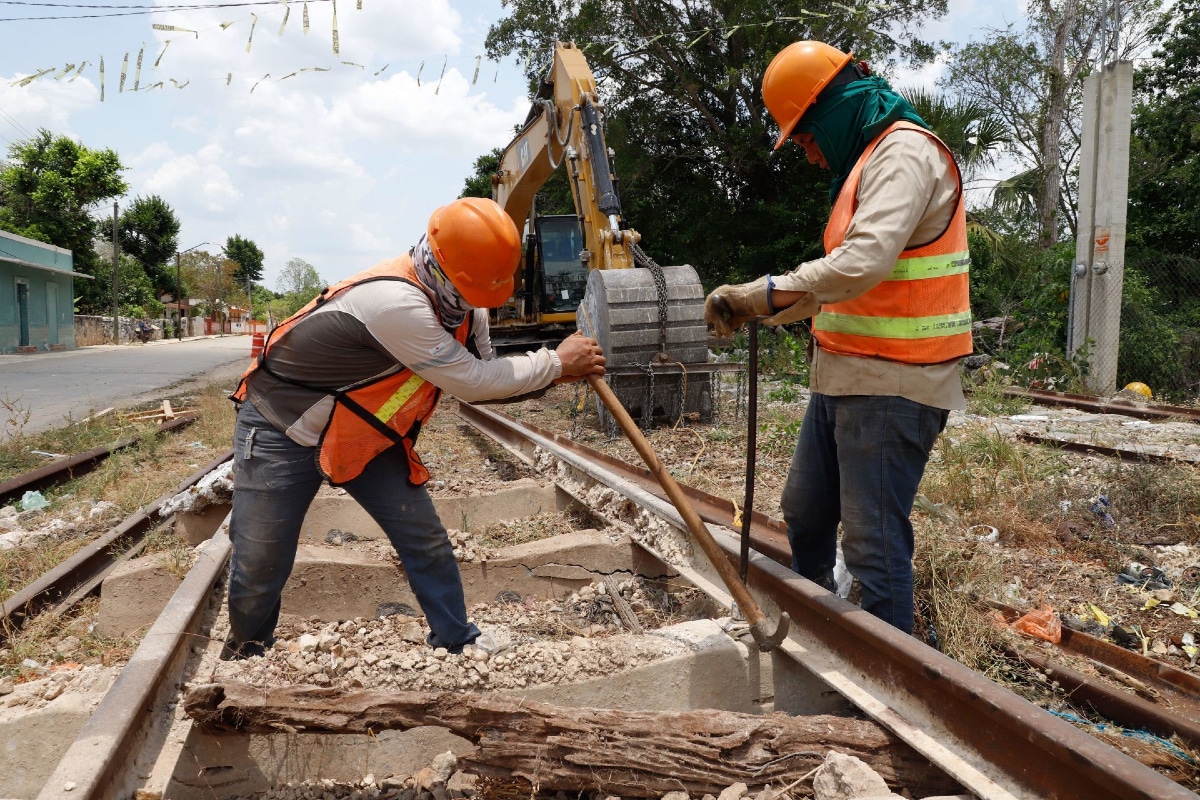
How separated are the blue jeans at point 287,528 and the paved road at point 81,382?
591 centimetres

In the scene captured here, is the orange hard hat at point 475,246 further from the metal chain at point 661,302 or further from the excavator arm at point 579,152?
the excavator arm at point 579,152

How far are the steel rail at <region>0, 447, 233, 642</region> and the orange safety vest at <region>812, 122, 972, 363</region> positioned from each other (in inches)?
143

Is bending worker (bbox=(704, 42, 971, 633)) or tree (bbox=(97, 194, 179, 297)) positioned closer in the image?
bending worker (bbox=(704, 42, 971, 633))

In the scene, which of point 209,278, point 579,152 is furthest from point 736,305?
point 209,278

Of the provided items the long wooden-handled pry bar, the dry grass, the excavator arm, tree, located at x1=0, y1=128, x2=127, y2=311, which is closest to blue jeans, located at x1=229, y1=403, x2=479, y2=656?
the dry grass

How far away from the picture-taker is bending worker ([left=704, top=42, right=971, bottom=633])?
2518 millimetres

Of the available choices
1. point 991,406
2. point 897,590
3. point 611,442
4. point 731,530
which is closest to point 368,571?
point 731,530

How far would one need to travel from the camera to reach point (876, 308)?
2658 mm

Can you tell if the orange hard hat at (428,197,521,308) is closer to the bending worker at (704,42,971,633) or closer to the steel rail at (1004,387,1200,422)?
the bending worker at (704,42,971,633)

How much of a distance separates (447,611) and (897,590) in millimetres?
1643

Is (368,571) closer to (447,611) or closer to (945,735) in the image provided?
(447,611)

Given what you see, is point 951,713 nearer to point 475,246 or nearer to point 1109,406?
point 475,246

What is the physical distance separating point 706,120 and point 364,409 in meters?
20.8

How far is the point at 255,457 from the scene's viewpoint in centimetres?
307
